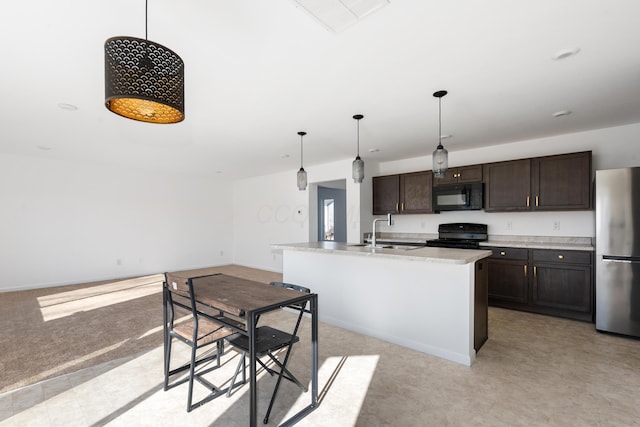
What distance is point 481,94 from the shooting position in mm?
2852

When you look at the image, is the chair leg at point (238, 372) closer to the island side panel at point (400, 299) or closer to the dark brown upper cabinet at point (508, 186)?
the island side panel at point (400, 299)

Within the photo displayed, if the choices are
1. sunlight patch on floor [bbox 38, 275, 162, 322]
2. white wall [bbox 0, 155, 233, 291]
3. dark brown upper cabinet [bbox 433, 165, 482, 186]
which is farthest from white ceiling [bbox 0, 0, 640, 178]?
sunlight patch on floor [bbox 38, 275, 162, 322]

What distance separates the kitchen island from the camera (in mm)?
2660

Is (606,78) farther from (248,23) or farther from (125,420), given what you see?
(125,420)

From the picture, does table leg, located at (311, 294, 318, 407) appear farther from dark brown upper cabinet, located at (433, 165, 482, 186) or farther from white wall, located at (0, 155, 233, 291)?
white wall, located at (0, 155, 233, 291)

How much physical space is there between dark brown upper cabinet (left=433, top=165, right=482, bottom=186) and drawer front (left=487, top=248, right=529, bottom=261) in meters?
1.13

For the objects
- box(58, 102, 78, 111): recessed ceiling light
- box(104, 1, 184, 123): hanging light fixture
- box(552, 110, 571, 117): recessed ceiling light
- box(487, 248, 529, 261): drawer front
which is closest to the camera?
box(104, 1, 184, 123): hanging light fixture

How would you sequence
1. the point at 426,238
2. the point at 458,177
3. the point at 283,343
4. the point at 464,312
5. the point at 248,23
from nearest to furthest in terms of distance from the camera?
the point at 248,23 → the point at 283,343 → the point at 464,312 → the point at 458,177 → the point at 426,238

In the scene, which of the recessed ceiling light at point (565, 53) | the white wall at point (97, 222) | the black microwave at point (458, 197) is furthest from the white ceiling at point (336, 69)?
the white wall at point (97, 222)

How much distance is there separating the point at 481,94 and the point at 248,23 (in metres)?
2.23

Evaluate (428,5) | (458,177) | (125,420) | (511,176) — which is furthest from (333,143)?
(125,420)

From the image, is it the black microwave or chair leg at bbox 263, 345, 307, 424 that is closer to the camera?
chair leg at bbox 263, 345, 307, 424

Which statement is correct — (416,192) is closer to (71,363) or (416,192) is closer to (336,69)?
(336,69)

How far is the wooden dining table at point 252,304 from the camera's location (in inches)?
62.8
